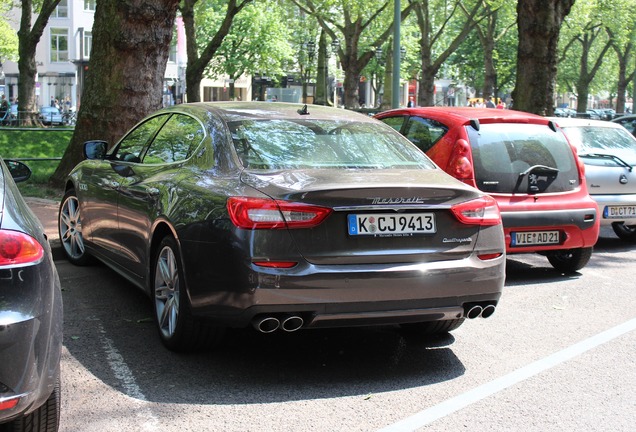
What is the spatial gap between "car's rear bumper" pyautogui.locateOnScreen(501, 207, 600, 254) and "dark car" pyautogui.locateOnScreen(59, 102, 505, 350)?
7.12 ft

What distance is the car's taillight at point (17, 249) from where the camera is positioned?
3328mm

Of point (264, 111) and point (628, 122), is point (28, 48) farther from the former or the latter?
point (264, 111)

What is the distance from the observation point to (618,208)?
9961 millimetres

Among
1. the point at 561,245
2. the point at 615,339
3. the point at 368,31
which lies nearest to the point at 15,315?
the point at 615,339

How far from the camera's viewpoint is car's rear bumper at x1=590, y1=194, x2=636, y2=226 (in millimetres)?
9898

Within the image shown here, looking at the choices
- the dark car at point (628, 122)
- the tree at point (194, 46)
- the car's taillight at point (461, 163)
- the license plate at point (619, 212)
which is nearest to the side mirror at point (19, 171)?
the car's taillight at point (461, 163)

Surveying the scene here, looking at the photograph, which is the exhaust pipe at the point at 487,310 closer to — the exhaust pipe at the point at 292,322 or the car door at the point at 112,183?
the exhaust pipe at the point at 292,322

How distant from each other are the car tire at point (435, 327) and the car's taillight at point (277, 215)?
61.9 inches

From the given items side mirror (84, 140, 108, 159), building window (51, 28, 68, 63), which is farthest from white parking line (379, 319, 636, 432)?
building window (51, 28, 68, 63)

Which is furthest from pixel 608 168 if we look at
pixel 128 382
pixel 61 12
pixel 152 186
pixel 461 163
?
pixel 61 12

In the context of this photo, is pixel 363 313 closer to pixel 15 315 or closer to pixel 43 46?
pixel 15 315

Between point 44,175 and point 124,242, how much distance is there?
8.26 metres

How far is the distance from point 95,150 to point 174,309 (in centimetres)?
248

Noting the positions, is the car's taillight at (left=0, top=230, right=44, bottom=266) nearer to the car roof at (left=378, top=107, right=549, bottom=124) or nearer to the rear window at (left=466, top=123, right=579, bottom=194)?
the rear window at (left=466, top=123, right=579, bottom=194)
